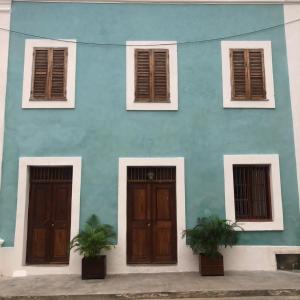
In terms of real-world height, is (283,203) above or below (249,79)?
below

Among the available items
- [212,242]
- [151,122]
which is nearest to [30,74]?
[151,122]

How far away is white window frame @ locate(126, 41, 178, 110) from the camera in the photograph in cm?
913

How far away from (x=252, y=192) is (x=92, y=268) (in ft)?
13.6

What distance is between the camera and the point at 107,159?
8.95 m

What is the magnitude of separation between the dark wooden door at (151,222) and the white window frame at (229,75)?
2501mm

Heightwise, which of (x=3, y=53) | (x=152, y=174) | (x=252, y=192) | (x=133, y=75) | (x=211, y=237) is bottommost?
(x=211, y=237)

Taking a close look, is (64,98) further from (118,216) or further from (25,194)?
(118,216)

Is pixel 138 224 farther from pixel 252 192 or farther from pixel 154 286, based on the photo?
pixel 252 192

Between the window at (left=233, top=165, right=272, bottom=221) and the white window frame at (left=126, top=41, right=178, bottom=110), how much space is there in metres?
2.28

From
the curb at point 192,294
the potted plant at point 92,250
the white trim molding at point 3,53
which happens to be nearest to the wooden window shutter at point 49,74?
the white trim molding at point 3,53

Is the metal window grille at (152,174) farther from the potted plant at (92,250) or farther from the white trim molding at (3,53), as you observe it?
the white trim molding at (3,53)

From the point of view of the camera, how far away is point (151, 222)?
8898 mm

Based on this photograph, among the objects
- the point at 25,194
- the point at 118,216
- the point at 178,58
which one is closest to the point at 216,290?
the point at 118,216

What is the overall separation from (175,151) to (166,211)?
145cm
